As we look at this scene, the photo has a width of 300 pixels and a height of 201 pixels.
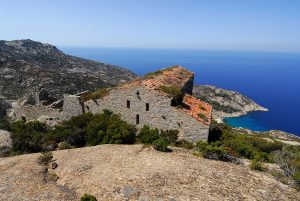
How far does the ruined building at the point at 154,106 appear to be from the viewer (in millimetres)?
23516

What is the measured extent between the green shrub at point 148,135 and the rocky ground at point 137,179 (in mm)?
2583

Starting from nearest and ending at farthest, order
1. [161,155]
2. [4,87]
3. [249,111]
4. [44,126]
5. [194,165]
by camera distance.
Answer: [194,165] < [161,155] < [44,126] < [4,87] < [249,111]

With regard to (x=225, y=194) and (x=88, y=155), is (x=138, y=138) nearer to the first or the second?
(x=88, y=155)

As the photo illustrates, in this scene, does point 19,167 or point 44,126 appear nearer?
point 19,167

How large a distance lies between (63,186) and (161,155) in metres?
6.03

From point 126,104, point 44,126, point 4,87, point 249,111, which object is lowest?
point 249,111

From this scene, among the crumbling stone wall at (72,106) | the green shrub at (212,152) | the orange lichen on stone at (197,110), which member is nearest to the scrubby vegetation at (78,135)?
the crumbling stone wall at (72,106)

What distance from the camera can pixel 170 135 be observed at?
23.9 meters

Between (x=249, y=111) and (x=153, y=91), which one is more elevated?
(x=153, y=91)

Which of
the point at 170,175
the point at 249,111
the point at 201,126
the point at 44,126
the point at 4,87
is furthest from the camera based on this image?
the point at 249,111

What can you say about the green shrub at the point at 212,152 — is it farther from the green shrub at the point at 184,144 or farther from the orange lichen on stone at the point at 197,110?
the orange lichen on stone at the point at 197,110

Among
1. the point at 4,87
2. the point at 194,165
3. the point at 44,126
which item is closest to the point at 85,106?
the point at 44,126

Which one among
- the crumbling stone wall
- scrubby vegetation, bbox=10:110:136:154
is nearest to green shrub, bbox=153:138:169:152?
scrubby vegetation, bbox=10:110:136:154

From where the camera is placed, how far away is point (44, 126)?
28.2m
